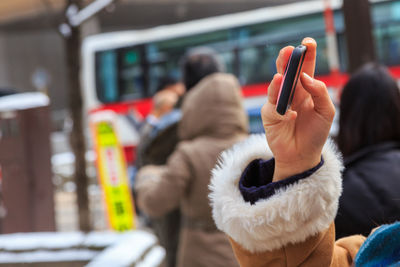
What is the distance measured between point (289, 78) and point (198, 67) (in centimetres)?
231

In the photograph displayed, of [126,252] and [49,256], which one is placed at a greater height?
[126,252]

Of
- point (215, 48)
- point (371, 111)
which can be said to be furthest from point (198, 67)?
point (215, 48)

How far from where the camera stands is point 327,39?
1080 centimetres

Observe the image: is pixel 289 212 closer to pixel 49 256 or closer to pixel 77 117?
pixel 49 256

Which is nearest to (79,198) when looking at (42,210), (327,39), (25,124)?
(42,210)

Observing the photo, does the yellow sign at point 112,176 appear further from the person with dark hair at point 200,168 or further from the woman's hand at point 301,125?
the woman's hand at point 301,125

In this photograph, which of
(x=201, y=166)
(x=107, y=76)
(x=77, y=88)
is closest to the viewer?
(x=201, y=166)

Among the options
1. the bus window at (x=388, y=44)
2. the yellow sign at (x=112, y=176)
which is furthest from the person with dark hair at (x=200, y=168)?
the bus window at (x=388, y=44)

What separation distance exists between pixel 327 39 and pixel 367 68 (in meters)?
9.05

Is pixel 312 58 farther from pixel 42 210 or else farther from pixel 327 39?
pixel 327 39

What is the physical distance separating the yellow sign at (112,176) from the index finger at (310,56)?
224 inches

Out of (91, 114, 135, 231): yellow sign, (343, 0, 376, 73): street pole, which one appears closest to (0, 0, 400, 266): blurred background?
(343, 0, 376, 73): street pole

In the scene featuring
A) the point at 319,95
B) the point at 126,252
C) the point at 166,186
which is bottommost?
the point at 126,252

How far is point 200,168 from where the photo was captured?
2.77 metres
